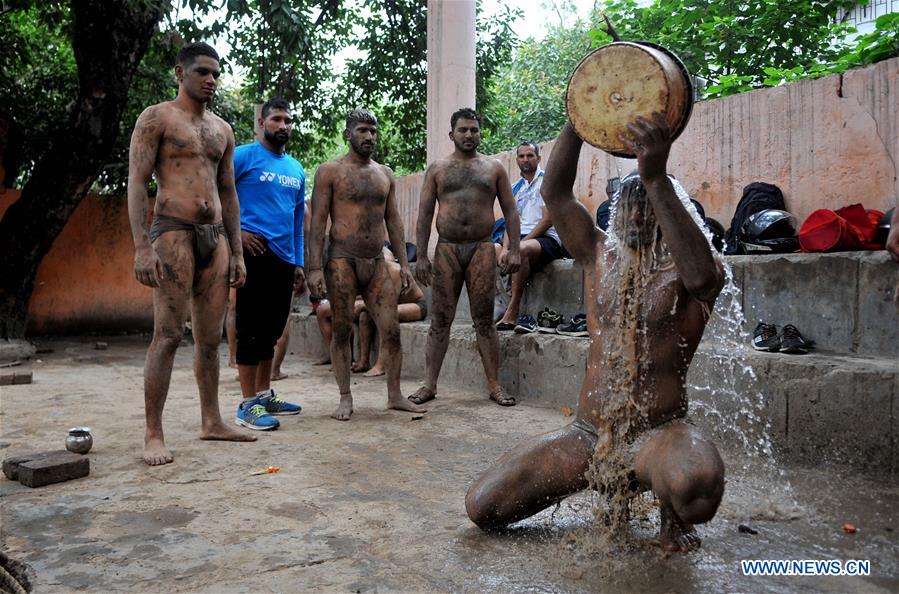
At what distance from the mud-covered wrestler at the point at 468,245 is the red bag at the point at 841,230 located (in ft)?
7.37

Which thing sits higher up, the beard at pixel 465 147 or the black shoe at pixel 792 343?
the beard at pixel 465 147

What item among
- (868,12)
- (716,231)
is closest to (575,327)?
(716,231)

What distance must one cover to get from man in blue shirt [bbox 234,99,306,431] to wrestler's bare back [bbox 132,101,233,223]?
39.9 inches

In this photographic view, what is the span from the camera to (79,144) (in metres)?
8.89

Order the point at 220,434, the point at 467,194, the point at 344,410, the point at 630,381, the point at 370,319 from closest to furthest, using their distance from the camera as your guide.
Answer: the point at 630,381 → the point at 220,434 → the point at 344,410 → the point at 467,194 → the point at 370,319

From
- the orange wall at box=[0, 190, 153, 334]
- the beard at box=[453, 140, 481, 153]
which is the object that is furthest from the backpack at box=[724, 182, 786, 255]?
the orange wall at box=[0, 190, 153, 334]

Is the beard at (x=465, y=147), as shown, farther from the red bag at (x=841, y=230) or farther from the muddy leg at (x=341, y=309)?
the red bag at (x=841, y=230)

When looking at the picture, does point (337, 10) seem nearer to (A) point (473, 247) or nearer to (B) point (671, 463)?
(A) point (473, 247)

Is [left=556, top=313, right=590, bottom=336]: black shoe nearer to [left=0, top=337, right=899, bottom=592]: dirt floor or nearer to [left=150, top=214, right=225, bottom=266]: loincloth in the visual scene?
[left=0, top=337, right=899, bottom=592]: dirt floor

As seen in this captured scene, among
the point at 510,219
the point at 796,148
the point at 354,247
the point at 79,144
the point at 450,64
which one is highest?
the point at 450,64

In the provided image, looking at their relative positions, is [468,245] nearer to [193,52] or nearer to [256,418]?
[256,418]

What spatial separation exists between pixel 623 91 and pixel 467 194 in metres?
3.43

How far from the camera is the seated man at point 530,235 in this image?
6551 millimetres

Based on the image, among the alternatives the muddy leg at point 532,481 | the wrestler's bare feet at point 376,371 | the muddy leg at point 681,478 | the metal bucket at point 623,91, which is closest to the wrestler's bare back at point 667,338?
the muddy leg at point 681,478
